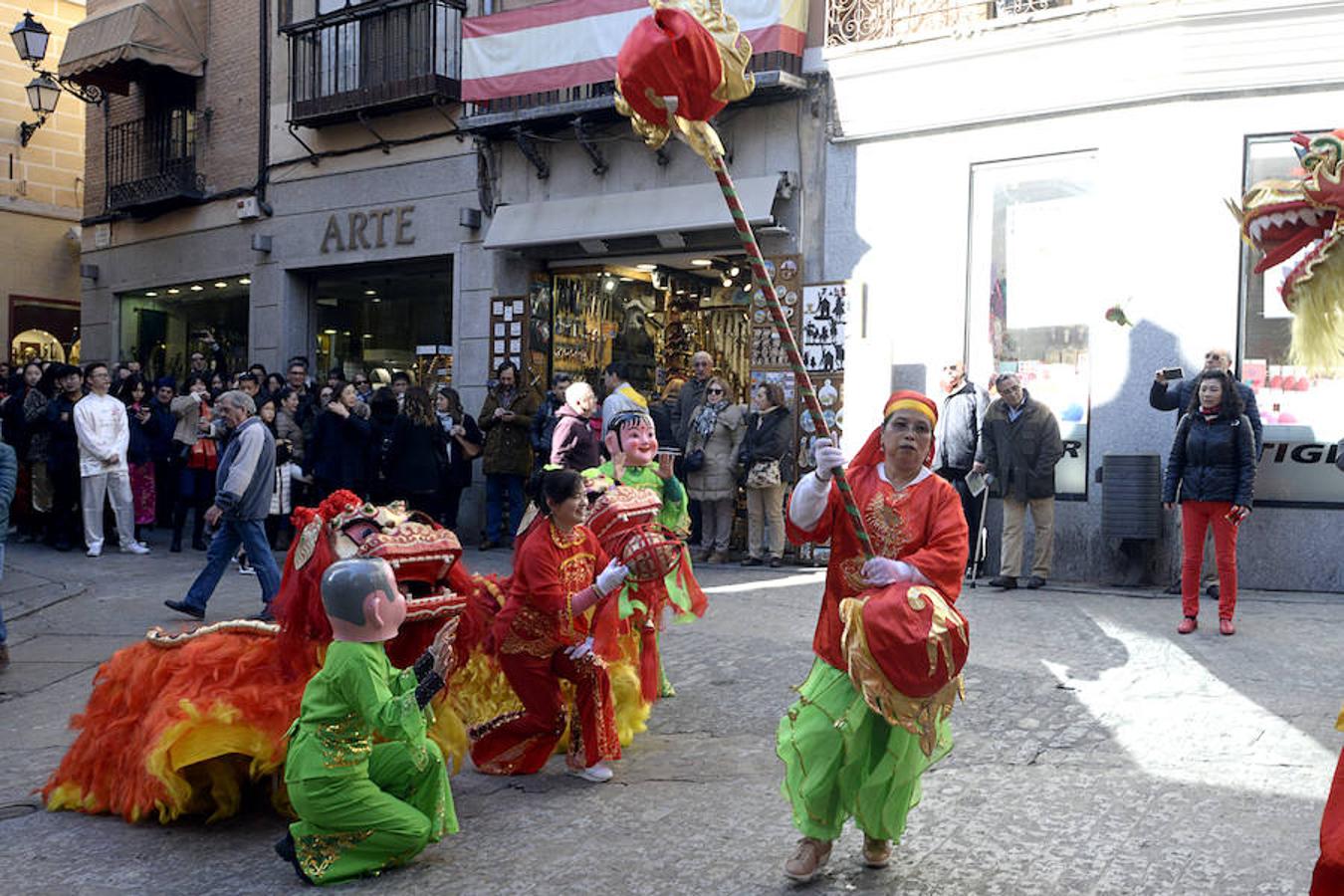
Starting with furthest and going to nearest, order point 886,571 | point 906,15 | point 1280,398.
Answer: point 906,15
point 1280,398
point 886,571

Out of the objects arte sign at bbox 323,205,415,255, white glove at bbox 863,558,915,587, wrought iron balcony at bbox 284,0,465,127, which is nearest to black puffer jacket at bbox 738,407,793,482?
arte sign at bbox 323,205,415,255

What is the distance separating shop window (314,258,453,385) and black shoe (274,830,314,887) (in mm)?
11349

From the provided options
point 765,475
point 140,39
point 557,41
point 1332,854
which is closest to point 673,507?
point 1332,854

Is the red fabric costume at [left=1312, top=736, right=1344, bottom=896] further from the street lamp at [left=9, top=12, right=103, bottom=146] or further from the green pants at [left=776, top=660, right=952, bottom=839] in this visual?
the street lamp at [left=9, top=12, right=103, bottom=146]

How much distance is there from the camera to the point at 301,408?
1338 cm

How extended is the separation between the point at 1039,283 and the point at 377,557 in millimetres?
8288

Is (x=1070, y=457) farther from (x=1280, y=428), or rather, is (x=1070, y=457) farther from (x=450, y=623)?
(x=450, y=623)

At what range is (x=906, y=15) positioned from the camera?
12039 mm

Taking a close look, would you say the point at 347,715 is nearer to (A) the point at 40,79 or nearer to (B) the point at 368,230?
(B) the point at 368,230

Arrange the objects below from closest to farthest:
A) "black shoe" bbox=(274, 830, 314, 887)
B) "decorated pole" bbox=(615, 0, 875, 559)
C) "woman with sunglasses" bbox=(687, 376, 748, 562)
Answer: "decorated pole" bbox=(615, 0, 875, 559), "black shoe" bbox=(274, 830, 314, 887), "woman with sunglasses" bbox=(687, 376, 748, 562)

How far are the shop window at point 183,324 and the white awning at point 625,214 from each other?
590 cm

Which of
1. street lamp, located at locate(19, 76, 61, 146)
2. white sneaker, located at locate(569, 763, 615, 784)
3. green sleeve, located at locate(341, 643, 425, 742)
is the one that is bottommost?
white sneaker, located at locate(569, 763, 615, 784)

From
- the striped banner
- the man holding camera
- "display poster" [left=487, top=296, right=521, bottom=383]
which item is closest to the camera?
the man holding camera

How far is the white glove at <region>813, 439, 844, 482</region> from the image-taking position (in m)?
4.08
